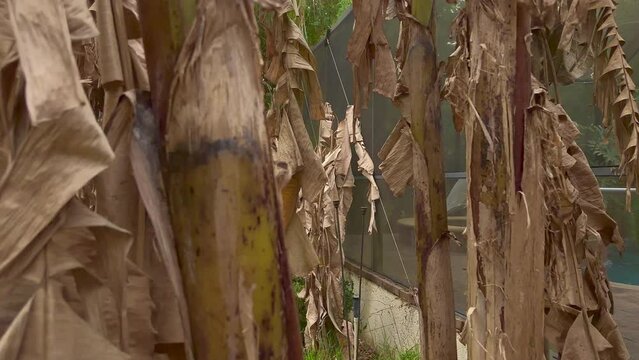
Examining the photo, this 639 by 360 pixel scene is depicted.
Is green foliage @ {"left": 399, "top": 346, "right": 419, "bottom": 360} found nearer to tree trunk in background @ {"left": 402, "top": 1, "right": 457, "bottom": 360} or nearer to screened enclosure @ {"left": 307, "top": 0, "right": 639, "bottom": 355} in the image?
screened enclosure @ {"left": 307, "top": 0, "right": 639, "bottom": 355}

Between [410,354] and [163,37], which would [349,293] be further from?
[163,37]

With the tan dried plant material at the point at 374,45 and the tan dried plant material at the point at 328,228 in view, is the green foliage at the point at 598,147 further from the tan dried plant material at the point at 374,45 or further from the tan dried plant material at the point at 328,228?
the tan dried plant material at the point at 328,228

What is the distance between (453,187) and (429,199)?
158 cm

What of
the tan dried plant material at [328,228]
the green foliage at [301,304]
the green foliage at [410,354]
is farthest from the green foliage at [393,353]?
the green foliage at [301,304]

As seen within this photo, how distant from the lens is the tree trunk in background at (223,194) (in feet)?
1.31

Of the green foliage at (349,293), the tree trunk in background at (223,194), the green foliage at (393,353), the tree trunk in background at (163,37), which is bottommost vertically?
the green foliage at (393,353)

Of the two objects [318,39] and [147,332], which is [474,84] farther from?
[318,39]

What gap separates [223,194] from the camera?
40 cm

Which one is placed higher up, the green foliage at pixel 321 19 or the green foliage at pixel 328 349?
the green foliage at pixel 321 19

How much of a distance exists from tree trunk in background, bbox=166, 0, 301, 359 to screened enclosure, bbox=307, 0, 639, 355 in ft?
2.87

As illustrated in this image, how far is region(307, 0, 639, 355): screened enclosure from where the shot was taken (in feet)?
5.47

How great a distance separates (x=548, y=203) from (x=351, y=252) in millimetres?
3542

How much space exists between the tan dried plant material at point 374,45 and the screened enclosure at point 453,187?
28cm

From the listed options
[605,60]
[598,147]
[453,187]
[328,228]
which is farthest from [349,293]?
[605,60]
